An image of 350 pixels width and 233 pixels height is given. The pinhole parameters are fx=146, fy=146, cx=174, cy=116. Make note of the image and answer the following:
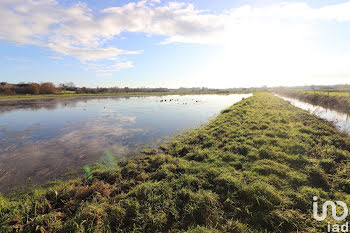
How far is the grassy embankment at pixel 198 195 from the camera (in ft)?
12.5

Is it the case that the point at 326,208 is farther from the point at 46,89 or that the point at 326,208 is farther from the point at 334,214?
Result: the point at 46,89

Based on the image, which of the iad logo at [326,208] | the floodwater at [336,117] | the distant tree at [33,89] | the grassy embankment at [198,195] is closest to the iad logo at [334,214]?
the iad logo at [326,208]

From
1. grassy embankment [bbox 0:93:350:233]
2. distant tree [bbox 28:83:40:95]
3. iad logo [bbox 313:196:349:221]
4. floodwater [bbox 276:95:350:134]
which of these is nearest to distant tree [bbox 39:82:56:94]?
distant tree [bbox 28:83:40:95]

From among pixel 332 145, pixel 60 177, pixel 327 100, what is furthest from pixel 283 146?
pixel 327 100

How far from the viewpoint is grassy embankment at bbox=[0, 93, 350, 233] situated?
3.81 meters

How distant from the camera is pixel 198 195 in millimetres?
4672

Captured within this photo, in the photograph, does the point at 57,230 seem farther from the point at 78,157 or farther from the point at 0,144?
the point at 0,144

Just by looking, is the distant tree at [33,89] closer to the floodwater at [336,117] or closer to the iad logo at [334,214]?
the iad logo at [334,214]

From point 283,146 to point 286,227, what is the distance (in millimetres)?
5593

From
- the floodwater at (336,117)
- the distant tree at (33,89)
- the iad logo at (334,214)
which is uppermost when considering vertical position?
the distant tree at (33,89)

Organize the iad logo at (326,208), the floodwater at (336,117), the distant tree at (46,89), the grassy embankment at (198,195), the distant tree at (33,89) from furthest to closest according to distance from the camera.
Result: the distant tree at (46,89) → the distant tree at (33,89) → the floodwater at (336,117) → the iad logo at (326,208) → the grassy embankment at (198,195)

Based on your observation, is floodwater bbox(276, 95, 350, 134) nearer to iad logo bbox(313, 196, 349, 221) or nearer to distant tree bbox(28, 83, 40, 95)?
iad logo bbox(313, 196, 349, 221)

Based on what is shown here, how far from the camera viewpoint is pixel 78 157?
8.50 m

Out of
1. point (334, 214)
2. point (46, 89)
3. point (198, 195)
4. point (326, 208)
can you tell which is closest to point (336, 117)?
point (326, 208)
